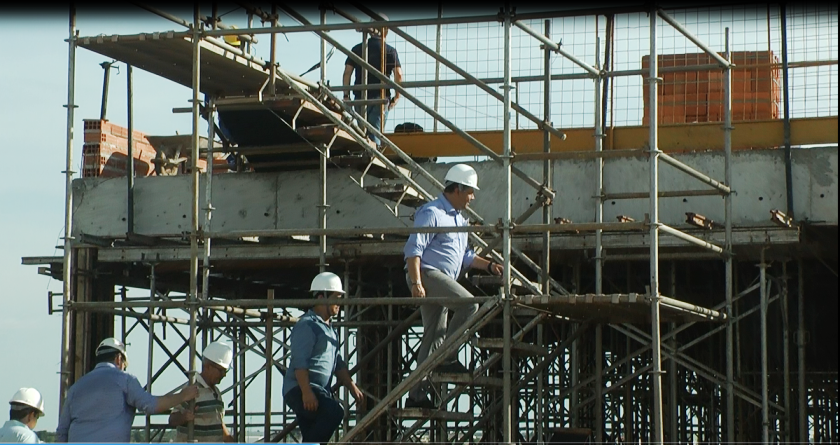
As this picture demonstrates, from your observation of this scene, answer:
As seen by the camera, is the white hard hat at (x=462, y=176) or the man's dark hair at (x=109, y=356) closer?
the man's dark hair at (x=109, y=356)

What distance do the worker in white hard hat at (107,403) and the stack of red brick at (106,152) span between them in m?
7.92

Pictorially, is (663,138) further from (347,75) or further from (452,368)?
(452,368)

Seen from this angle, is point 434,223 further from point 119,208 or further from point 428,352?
point 119,208

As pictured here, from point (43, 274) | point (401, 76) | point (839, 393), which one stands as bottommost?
point (839, 393)

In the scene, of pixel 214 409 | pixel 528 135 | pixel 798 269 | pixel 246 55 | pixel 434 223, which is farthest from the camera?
pixel 528 135

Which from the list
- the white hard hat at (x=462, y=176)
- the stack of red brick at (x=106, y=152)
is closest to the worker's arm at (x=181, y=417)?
the white hard hat at (x=462, y=176)

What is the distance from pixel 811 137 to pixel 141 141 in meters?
9.10

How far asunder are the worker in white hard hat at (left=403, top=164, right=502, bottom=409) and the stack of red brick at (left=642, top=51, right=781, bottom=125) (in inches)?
215

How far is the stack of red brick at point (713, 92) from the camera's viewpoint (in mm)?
18469

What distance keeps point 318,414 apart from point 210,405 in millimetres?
1046

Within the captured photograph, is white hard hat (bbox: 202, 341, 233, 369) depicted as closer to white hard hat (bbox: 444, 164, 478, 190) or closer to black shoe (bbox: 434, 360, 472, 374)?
black shoe (bbox: 434, 360, 472, 374)

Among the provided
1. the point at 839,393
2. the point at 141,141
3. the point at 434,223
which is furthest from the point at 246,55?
the point at 839,393

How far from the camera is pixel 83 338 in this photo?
18812 millimetres

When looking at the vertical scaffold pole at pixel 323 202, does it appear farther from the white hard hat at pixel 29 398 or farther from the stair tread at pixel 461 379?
the white hard hat at pixel 29 398
